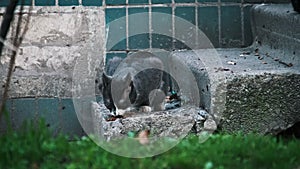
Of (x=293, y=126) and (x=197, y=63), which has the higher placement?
(x=197, y=63)

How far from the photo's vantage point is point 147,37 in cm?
601

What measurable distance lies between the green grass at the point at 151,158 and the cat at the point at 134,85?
1.73 m

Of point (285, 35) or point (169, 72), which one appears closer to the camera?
point (285, 35)

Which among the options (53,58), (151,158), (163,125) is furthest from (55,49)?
(151,158)

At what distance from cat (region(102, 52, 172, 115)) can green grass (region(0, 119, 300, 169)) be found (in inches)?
67.9

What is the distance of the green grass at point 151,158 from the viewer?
3.11 metres

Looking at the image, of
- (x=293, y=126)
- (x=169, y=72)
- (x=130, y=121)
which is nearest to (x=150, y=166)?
(x=130, y=121)

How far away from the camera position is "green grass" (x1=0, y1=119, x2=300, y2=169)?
3111mm

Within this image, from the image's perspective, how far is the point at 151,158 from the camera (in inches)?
127

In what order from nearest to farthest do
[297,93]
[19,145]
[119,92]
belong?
[19,145], [297,93], [119,92]

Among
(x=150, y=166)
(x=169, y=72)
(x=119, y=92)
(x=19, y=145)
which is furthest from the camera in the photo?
(x=169, y=72)

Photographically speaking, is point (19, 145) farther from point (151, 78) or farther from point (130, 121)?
point (151, 78)

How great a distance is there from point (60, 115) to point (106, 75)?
873 mm

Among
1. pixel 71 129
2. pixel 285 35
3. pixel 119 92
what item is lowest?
pixel 71 129
